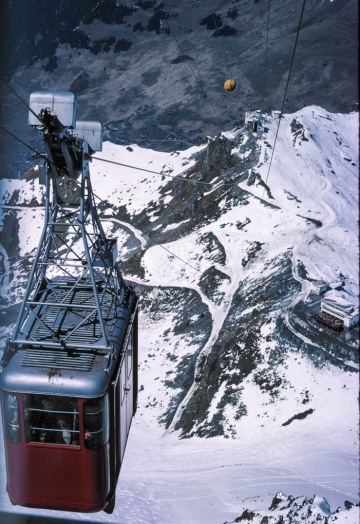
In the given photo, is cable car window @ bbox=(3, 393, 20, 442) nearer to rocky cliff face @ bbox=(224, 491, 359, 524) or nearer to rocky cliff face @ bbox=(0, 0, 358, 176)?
rocky cliff face @ bbox=(224, 491, 359, 524)

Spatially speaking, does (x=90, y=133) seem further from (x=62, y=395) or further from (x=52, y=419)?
(x=52, y=419)

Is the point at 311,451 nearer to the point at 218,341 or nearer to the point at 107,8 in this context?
the point at 218,341

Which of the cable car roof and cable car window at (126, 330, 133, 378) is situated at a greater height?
the cable car roof

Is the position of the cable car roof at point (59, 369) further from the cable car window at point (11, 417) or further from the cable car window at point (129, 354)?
the cable car window at point (129, 354)

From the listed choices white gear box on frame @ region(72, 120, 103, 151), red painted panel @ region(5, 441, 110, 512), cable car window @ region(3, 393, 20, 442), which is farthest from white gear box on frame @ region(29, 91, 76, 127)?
red painted panel @ region(5, 441, 110, 512)

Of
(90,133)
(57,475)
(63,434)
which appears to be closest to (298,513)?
(57,475)

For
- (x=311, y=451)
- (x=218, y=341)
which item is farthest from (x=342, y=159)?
(x=311, y=451)
